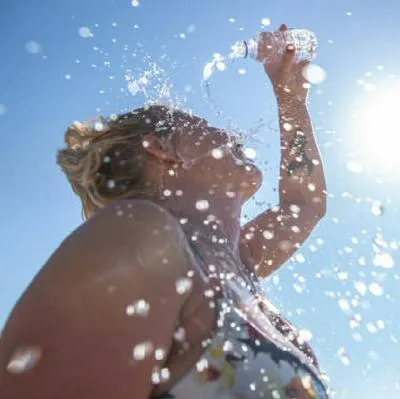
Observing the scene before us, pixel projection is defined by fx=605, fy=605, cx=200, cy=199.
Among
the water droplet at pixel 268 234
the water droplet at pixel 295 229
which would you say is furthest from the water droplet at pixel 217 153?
the water droplet at pixel 295 229

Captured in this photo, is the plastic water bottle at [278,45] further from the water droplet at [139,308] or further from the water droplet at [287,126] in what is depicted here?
the water droplet at [139,308]

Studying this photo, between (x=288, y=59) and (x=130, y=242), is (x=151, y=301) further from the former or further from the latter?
(x=288, y=59)

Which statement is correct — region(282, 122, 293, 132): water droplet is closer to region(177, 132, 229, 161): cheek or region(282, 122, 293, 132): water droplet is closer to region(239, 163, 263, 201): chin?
region(239, 163, 263, 201): chin

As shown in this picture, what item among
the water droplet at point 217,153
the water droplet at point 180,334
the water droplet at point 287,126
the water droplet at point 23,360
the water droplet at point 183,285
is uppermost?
the water droplet at point 287,126

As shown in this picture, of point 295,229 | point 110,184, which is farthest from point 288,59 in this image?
point 110,184

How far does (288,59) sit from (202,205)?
170 centimetres

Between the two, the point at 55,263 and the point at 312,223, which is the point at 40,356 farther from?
the point at 312,223

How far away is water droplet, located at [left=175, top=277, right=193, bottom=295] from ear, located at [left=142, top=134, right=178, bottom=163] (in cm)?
114

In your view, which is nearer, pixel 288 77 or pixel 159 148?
pixel 159 148

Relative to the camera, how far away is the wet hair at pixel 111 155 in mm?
3031

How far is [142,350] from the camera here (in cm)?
176

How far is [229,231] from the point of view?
3.11 m

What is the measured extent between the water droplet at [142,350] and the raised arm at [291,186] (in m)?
1.98

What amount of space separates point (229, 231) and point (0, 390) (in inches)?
66.7
